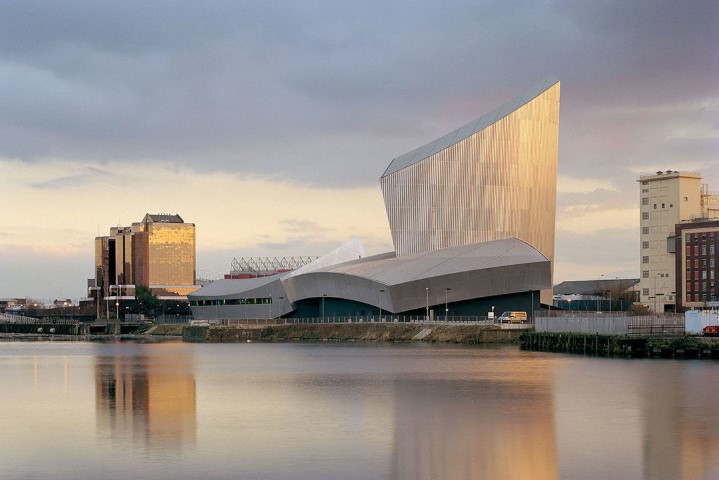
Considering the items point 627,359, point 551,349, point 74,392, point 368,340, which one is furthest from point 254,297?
point 74,392

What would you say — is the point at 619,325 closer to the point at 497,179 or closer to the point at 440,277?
the point at 440,277

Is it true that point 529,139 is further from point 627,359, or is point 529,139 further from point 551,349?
point 627,359

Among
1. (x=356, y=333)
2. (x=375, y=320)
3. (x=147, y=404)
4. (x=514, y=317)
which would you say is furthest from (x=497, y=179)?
(x=147, y=404)

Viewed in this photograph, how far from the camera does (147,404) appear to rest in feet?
127

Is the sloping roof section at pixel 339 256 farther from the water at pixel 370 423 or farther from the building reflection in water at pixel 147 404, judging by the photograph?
the water at pixel 370 423

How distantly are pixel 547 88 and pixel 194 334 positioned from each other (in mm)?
47437

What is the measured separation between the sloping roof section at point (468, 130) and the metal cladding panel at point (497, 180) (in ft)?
0.50

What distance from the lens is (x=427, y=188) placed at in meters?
122

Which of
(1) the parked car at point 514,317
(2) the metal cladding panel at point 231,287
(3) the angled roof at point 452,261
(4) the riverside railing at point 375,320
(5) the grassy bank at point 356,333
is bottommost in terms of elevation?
(5) the grassy bank at point 356,333

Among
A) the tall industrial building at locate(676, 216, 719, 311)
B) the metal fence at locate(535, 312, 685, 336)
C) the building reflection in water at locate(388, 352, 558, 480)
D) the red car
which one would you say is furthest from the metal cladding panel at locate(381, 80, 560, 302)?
the building reflection in water at locate(388, 352, 558, 480)

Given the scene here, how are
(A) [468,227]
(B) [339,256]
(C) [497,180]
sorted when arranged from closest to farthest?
(C) [497,180], (A) [468,227], (B) [339,256]

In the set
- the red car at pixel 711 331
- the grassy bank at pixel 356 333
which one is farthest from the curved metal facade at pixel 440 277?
the red car at pixel 711 331

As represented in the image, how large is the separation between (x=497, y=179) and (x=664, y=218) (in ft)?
117

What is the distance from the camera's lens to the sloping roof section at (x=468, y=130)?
11775 centimetres
